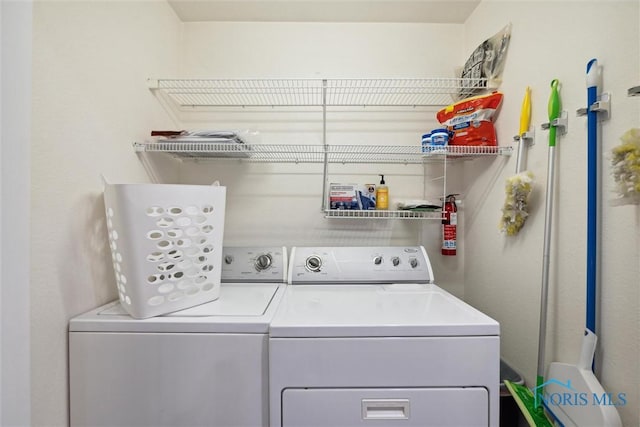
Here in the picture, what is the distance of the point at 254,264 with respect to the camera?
136 centimetres

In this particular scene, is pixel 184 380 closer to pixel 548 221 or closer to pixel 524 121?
pixel 548 221

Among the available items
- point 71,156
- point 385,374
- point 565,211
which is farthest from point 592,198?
point 71,156

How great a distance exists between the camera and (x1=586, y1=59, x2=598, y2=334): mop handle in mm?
770

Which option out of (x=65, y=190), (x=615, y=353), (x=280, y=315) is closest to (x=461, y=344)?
(x=615, y=353)

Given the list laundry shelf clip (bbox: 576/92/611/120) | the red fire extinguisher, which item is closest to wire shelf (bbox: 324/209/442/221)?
the red fire extinguisher

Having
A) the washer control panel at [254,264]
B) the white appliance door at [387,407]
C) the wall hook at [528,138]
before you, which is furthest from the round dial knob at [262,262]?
the wall hook at [528,138]

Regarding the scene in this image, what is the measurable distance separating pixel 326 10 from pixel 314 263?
138cm

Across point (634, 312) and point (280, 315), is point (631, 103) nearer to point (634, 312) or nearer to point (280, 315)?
point (634, 312)

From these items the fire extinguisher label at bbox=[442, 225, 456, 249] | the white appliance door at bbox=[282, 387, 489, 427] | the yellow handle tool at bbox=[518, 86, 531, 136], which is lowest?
the white appliance door at bbox=[282, 387, 489, 427]

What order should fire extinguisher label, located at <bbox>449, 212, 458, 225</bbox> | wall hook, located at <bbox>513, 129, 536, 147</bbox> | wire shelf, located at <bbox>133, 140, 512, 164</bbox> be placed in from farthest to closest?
fire extinguisher label, located at <bbox>449, 212, 458, 225</bbox>, wire shelf, located at <bbox>133, 140, 512, 164</bbox>, wall hook, located at <bbox>513, 129, 536, 147</bbox>

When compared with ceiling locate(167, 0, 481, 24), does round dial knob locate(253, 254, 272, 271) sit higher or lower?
lower

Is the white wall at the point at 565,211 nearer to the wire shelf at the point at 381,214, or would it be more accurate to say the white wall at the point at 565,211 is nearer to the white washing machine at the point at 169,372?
the wire shelf at the point at 381,214

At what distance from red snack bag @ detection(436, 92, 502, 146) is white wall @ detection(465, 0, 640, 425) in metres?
0.05

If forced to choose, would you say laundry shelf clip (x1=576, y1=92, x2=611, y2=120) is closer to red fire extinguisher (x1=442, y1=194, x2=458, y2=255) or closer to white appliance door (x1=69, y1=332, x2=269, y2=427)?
red fire extinguisher (x1=442, y1=194, x2=458, y2=255)
